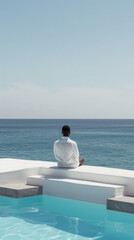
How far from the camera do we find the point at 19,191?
25.6ft

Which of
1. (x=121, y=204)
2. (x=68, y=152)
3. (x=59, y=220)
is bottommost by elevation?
(x=59, y=220)

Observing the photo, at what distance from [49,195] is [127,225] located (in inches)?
79.1

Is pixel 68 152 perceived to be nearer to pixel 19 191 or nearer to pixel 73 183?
pixel 73 183

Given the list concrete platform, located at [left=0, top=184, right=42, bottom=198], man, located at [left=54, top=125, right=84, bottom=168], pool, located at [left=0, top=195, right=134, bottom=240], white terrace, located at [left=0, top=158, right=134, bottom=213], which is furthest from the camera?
man, located at [left=54, top=125, right=84, bottom=168]

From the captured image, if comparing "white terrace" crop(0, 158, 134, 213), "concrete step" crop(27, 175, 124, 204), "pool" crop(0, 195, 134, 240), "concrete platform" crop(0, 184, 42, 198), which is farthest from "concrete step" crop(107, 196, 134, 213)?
"concrete platform" crop(0, 184, 42, 198)

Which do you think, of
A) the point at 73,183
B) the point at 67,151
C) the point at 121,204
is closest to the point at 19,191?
the point at 73,183

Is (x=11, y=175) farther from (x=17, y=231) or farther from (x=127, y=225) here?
(x=127, y=225)

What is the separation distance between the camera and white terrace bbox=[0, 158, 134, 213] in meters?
7.23

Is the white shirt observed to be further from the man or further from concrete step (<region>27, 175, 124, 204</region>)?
concrete step (<region>27, 175, 124, 204</region>)

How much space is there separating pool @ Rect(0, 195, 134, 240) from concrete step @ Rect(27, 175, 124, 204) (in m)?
0.12

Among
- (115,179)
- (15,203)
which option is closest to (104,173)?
(115,179)

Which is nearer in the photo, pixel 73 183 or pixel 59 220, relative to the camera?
pixel 59 220

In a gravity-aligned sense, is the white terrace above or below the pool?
above

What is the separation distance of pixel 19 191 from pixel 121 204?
199cm
